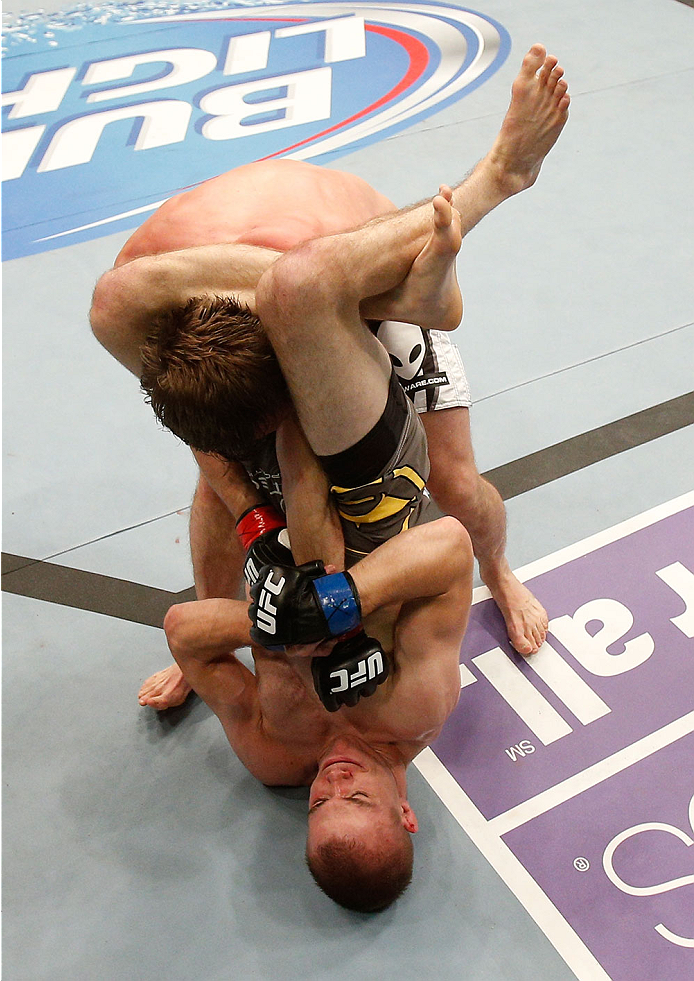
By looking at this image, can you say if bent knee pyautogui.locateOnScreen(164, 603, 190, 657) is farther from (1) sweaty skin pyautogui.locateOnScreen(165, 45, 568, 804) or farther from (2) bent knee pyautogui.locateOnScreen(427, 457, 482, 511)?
(2) bent knee pyautogui.locateOnScreen(427, 457, 482, 511)

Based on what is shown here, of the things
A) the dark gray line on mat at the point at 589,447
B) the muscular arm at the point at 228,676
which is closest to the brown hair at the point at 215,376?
the muscular arm at the point at 228,676

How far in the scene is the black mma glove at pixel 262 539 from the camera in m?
1.96

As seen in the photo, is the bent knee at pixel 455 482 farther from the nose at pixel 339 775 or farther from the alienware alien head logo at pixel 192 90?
the alienware alien head logo at pixel 192 90

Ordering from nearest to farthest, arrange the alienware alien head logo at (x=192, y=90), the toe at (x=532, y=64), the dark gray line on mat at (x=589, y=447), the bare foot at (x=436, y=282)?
the bare foot at (x=436, y=282) → the toe at (x=532, y=64) → the dark gray line on mat at (x=589, y=447) → the alienware alien head logo at (x=192, y=90)

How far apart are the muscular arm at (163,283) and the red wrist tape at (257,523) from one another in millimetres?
459

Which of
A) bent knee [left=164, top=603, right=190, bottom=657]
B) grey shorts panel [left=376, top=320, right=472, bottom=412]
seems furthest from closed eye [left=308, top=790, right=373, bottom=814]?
grey shorts panel [left=376, top=320, right=472, bottom=412]


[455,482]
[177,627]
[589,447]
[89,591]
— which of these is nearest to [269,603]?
[177,627]

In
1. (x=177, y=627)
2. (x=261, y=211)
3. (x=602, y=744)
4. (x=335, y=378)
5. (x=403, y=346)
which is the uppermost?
(x=261, y=211)

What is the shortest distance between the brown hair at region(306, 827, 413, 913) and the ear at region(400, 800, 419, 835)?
0.08 m

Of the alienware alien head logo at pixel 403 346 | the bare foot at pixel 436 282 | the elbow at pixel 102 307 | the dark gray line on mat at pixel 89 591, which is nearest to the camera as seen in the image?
the bare foot at pixel 436 282

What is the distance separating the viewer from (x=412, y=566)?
191 cm

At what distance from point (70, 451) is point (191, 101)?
8.79 feet

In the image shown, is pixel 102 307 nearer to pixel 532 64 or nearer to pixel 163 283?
pixel 163 283

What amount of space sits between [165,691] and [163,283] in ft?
3.61
